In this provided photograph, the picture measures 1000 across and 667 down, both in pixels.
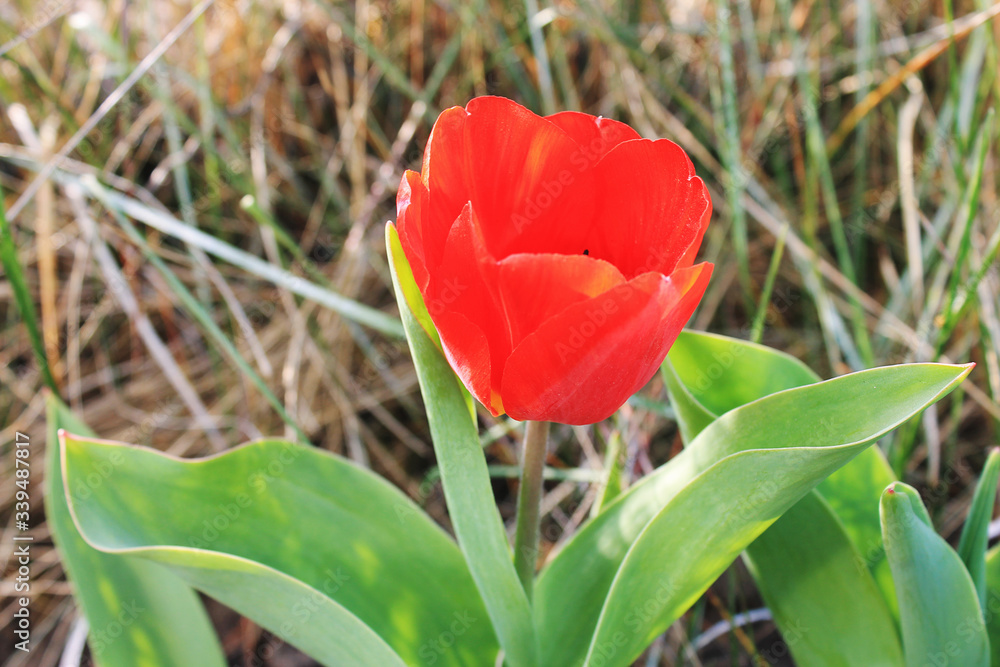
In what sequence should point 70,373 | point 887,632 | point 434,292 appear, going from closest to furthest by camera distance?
point 434,292 < point 887,632 < point 70,373

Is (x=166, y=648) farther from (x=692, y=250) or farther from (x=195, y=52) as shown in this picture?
(x=195, y=52)

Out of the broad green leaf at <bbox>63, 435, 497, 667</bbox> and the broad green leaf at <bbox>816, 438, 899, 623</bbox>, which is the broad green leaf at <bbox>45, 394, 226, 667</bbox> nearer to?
the broad green leaf at <bbox>63, 435, 497, 667</bbox>

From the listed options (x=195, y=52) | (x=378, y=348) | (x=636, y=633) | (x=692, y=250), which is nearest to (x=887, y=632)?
(x=636, y=633)

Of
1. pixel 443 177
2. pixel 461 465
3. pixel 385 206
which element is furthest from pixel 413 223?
pixel 385 206

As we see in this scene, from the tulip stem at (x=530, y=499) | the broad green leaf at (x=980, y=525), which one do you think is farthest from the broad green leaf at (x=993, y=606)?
the tulip stem at (x=530, y=499)

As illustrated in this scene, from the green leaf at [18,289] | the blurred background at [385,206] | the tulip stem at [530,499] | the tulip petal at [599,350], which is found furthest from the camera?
the blurred background at [385,206]

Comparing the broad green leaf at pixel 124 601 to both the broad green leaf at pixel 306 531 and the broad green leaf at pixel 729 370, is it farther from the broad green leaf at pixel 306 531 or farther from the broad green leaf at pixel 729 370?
the broad green leaf at pixel 729 370
